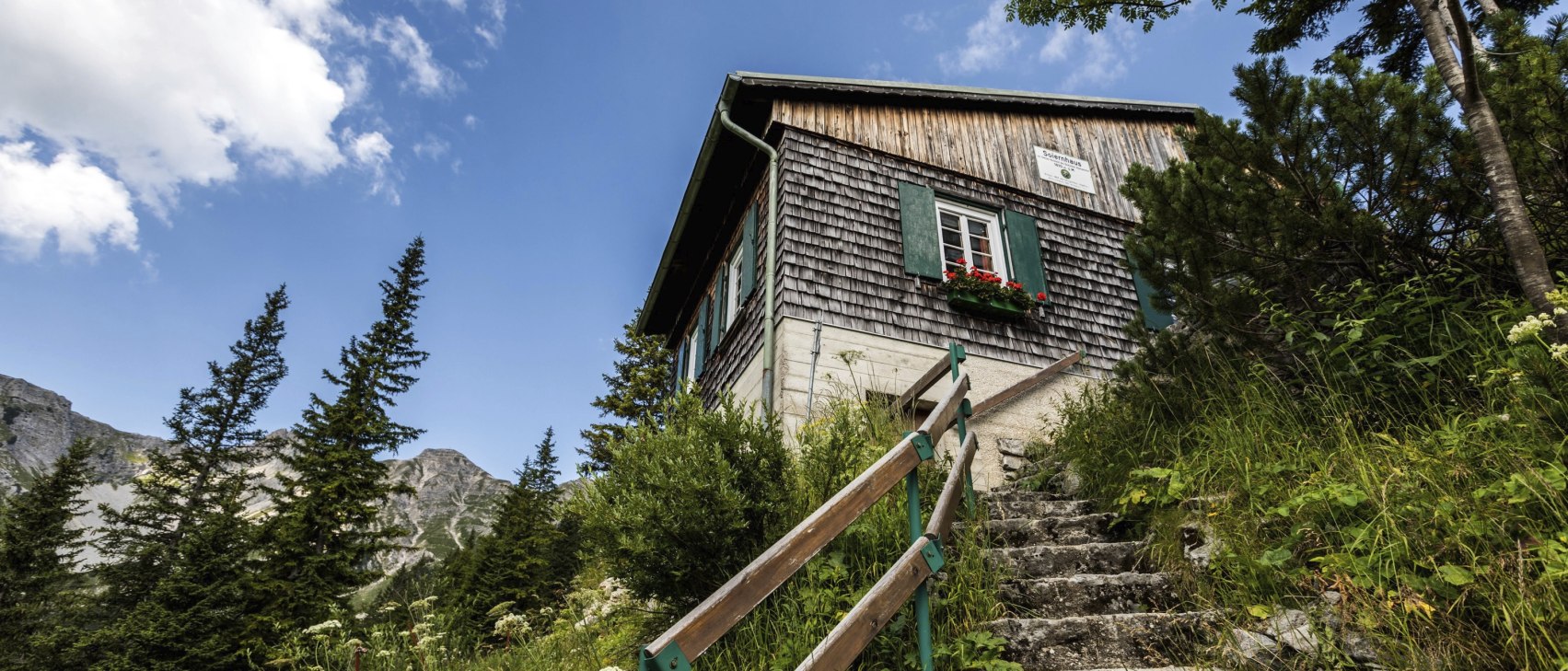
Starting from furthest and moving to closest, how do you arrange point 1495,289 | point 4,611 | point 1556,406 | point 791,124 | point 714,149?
point 4,611 < point 714,149 < point 791,124 < point 1495,289 < point 1556,406

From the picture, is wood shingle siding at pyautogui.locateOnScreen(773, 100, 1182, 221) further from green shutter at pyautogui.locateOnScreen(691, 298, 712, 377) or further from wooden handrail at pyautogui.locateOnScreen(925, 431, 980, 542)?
wooden handrail at pyautogui.locateOnScreen(925, 431, 980, 542)

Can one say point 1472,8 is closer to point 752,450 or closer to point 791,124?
point 791,124

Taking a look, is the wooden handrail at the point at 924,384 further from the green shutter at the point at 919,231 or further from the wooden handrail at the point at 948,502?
the wooden handrail at the point at 948,502

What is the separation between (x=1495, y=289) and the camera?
3402 millimetres

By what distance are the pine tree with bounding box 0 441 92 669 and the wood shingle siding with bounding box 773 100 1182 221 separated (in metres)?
17.8

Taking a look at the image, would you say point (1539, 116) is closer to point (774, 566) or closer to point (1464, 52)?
point (1464, 52)

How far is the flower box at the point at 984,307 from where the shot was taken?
24.6ft

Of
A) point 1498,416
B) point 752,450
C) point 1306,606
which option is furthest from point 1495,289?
point 752,450

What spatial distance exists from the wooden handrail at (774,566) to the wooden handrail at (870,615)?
0.25 m

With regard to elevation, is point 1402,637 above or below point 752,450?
below

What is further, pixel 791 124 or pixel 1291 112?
pixel 791 124

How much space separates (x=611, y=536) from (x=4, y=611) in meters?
20.2

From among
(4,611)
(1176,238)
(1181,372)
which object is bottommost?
(4,611)

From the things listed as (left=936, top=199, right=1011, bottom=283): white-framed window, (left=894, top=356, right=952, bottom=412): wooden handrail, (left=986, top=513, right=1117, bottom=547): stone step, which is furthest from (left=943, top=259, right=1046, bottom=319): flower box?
(left=986, top=513, right=1117, bottom=547): stone step
